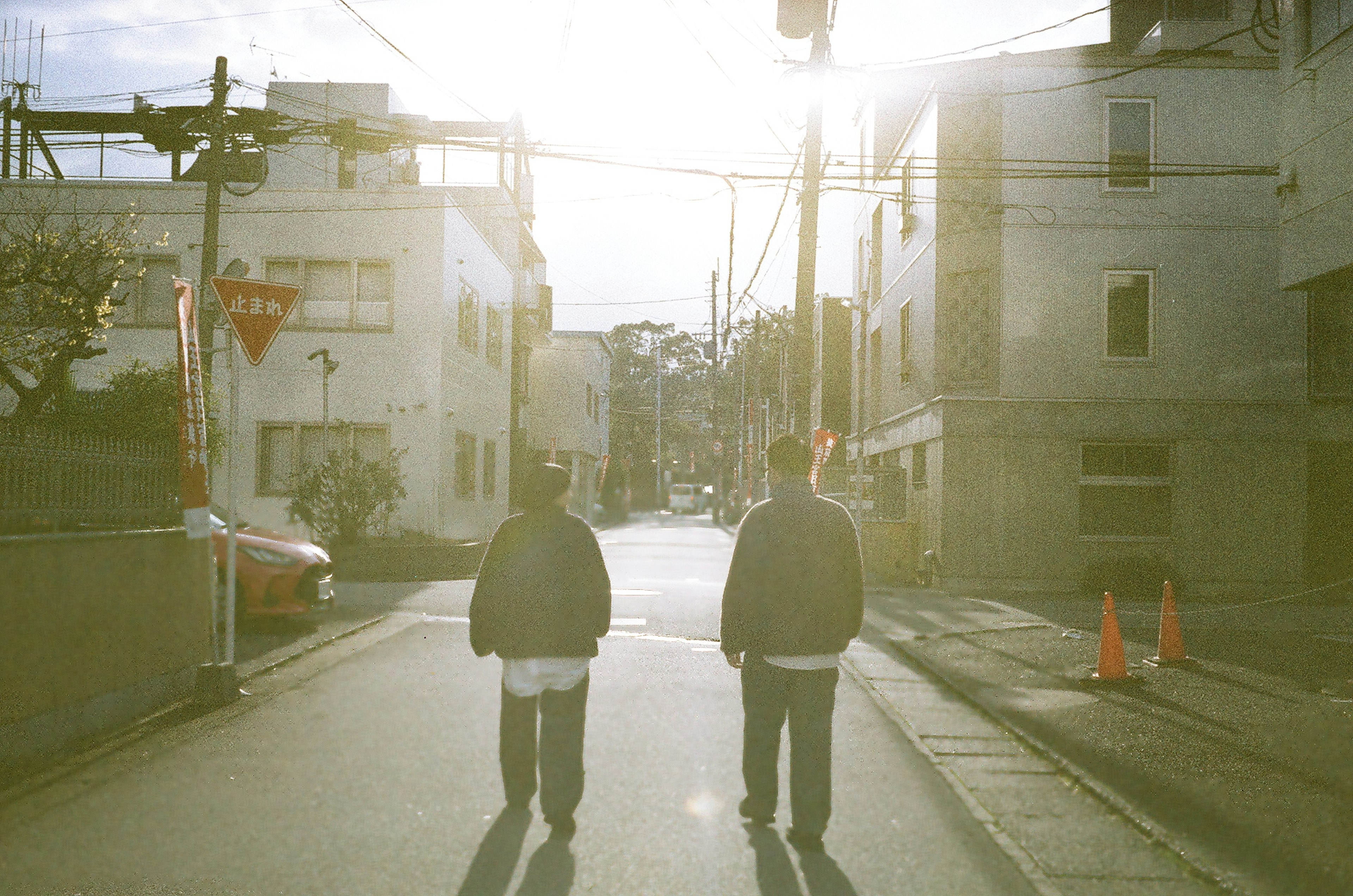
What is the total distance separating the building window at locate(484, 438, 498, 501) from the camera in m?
31.0

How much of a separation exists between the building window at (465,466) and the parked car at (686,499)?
162ft

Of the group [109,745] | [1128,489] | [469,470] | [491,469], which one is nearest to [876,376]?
[1128,489]

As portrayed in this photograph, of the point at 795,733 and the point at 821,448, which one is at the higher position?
the point at 821,448

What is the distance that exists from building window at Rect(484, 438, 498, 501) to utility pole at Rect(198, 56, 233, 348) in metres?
13.2

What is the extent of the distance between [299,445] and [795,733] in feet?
67.9

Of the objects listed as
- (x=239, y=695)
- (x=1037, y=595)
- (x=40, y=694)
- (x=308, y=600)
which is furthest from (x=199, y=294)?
(x=1037, y=595)

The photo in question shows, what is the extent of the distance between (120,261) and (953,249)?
47.0 feet

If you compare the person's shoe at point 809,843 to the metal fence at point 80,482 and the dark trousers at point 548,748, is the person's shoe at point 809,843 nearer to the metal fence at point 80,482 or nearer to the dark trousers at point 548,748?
the dark trousers at point 548,748

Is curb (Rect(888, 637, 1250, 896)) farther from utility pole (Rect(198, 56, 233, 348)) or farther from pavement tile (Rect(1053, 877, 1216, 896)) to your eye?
utility pole (Rect(198, 56, 233, 348))

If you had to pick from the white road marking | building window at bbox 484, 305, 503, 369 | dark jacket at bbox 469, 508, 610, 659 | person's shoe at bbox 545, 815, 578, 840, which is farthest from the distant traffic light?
building window at bbox 484, 305, 503, 369

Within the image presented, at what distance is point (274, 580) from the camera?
39.4 ft

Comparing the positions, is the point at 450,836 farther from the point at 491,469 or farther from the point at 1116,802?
the point at 491,469

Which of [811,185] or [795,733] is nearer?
[795,733]

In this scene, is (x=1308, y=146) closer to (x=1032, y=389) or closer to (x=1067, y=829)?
(x=1032, y=389)
